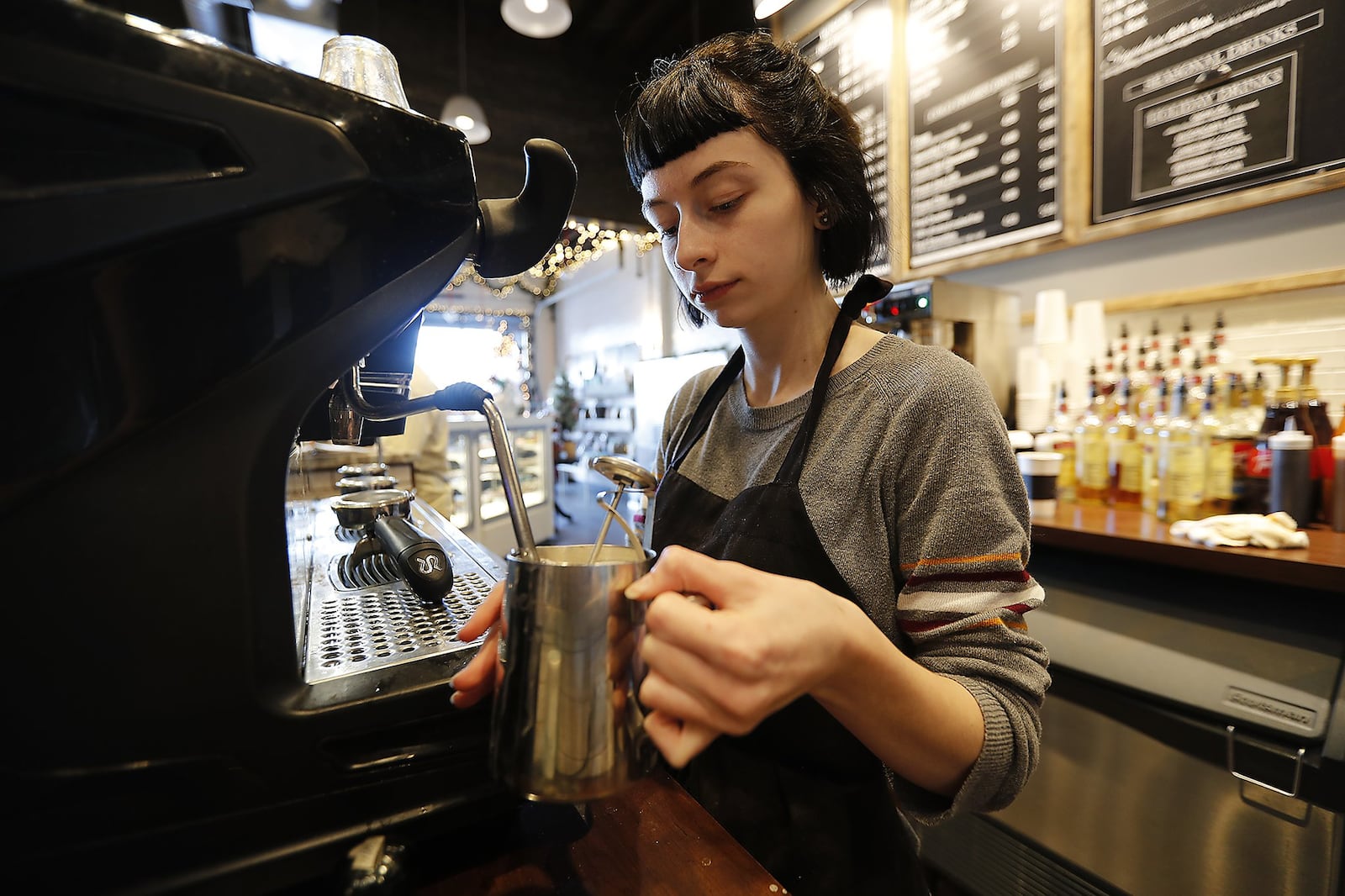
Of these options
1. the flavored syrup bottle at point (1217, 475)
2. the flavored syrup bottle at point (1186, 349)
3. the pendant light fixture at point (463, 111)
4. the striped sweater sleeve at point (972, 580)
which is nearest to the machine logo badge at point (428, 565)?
the striped sweater sleeve at point (972, 580)

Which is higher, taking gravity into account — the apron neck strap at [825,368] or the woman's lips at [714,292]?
the woman's lips at [714,292]

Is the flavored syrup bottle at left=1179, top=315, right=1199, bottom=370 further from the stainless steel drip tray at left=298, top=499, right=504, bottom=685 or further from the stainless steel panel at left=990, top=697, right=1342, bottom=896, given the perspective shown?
the stainless steel drip tray at left=298, top=499, right=504, bottom=685

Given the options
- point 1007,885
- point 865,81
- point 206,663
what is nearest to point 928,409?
point 206,663

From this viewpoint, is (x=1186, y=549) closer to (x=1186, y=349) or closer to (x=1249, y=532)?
(x=1249, y=532)

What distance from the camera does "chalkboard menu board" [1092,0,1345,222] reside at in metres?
1.55

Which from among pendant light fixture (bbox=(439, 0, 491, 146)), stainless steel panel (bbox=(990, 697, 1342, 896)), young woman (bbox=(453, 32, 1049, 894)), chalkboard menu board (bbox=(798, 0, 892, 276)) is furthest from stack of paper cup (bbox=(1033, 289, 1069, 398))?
pendant light fixture (bbox=(439, 0, 491, 146))

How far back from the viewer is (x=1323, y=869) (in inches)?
39.6

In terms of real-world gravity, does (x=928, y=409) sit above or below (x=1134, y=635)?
above

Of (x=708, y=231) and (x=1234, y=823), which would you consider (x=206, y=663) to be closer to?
(x=708, y=231)

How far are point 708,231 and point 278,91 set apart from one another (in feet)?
1.74

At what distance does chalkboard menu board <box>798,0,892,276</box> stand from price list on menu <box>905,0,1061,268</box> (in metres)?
0.12

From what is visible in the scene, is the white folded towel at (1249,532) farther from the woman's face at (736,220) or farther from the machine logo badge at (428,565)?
the machine logo badge at (428,565)

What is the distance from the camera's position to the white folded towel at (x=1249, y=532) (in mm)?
1111

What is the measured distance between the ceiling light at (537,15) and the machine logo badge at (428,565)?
254 cm
